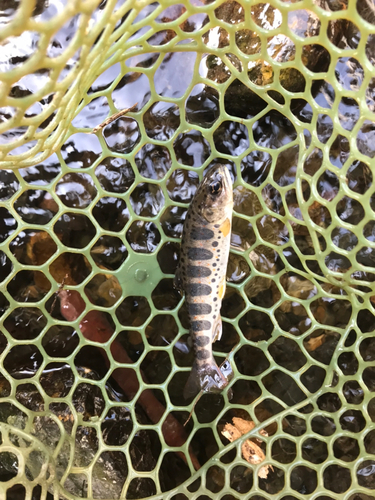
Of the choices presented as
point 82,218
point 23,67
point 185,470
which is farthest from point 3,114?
point 185,470

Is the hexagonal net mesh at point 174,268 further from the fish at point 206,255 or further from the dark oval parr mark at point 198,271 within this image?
the dark oval parr mark at point 198,271

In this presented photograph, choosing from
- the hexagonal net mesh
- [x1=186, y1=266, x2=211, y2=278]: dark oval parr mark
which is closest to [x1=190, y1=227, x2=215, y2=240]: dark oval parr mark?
[x1=186, y1=266, x2=211, y2=278]: dark oval parr mark

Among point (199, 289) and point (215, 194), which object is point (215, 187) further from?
point (199, 289)

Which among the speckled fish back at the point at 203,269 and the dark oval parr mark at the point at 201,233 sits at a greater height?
the dark oval parr mark at the point at 201,233

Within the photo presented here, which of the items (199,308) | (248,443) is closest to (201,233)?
(199,308)

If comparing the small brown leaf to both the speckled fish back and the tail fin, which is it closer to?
the tail fin

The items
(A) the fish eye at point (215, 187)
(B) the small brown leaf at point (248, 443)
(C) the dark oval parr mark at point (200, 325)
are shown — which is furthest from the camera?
(B) the small brown leaf at point (248, 443)

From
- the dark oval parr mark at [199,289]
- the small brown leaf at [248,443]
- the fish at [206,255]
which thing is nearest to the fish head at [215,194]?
the fish at [206,255]

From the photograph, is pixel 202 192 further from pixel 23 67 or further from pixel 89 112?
pixel 23 67
